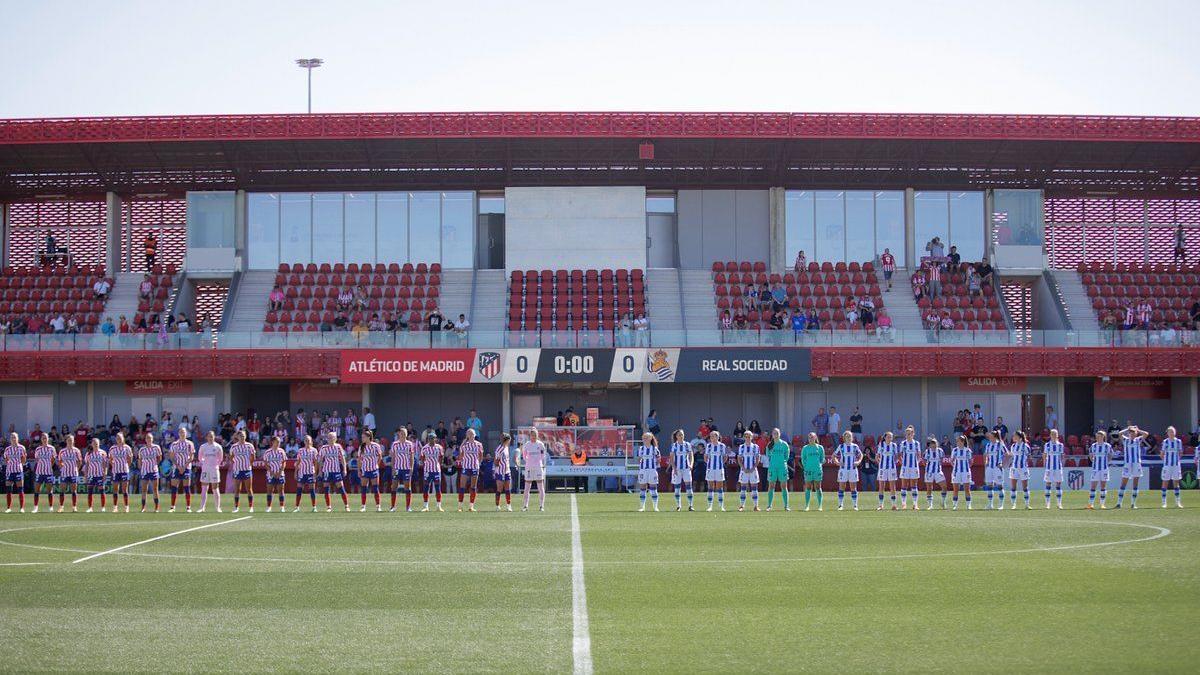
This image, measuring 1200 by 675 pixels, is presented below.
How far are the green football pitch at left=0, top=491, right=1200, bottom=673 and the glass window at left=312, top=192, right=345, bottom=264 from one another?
24.5 meters

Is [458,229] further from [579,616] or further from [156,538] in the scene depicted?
[579,616]

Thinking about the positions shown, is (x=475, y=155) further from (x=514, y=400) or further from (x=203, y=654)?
(x=203, y=654)

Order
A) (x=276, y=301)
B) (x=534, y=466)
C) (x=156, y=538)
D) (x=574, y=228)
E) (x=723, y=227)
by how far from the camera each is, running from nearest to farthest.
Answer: (x=156, y=538) < (x=534, y=466) < (x=276, y=301) < (x=574, y=228) < (x=723, y=227)

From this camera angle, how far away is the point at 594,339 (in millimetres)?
41875

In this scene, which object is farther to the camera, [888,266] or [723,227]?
[723,227]

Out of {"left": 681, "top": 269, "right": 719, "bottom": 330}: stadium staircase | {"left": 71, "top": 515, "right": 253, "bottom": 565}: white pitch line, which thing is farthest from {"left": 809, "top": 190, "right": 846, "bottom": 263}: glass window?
{"left": 71, "top": 515, "right": 253, "bottom": 565}: white pitch line

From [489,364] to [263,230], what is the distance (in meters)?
12.8

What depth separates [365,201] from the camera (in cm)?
4938

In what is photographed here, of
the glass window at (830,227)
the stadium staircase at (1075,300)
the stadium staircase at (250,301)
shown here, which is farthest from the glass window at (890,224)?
the stadium staircase at (250,301)

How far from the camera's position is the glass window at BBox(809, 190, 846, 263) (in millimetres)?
48812

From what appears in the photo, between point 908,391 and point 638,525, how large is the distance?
22.5 meters

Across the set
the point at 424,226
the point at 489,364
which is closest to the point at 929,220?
the point at 489,364

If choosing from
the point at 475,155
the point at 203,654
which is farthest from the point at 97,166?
the point at 203,654

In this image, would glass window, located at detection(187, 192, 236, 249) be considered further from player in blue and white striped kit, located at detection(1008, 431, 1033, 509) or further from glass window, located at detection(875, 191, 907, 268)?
player in blue and white striped kit, located at detection(1008, 431, 1033, 509)
